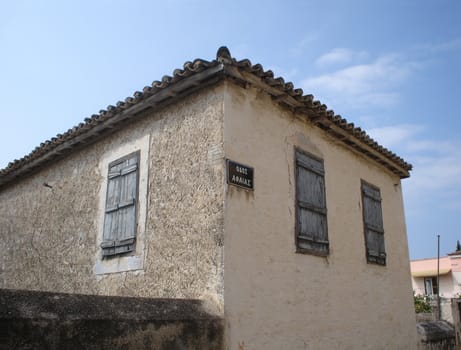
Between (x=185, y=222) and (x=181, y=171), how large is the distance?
25.7 inches

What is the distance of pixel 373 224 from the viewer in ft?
24.8

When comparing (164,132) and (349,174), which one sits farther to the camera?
(349,174)

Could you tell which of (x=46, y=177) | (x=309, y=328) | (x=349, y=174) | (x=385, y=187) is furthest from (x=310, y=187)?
(x=46, y=177)

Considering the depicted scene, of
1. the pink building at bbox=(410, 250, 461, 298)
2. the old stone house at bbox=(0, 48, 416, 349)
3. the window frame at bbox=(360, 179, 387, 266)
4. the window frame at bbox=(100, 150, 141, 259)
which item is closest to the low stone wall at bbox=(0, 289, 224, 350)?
the old stone house at bbox=(0, 48, 416, 349)

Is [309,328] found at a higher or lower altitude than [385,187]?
lower

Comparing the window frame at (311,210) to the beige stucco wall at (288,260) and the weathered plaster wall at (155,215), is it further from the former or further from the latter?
the weathered plaster wall at (155,215)

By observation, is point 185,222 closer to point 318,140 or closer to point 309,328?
point 309,328

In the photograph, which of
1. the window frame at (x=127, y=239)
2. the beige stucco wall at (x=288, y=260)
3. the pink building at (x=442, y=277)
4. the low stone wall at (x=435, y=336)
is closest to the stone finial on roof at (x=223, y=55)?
the beige stucco wall at (x=288, y=260)

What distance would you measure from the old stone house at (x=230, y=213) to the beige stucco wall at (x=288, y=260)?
0.8 inches

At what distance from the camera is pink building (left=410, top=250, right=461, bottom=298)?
2566cm

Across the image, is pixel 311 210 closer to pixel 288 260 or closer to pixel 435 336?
pixel 288 260

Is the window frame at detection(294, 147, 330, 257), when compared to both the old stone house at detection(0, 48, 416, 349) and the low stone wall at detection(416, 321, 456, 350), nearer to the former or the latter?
the old stone house at detection(0, 48, 416, 349)

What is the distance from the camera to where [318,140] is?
6.59m

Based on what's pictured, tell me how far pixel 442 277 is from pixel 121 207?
1010 inches
